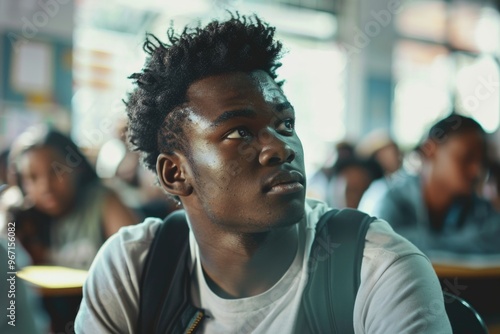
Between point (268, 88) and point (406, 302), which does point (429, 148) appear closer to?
point (268, 88)

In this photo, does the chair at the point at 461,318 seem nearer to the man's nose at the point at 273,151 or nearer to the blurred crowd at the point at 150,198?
the man's nose at the point at 273,151

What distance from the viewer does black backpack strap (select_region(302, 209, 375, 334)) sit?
112 centimetres

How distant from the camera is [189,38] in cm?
131

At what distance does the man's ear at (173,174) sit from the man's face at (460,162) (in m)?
1.81

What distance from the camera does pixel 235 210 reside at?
1188 mm

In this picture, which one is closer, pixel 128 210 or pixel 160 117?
pixel 160 117

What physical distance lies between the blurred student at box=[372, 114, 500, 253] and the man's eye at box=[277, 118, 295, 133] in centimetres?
145

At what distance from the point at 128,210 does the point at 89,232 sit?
276 millimetres

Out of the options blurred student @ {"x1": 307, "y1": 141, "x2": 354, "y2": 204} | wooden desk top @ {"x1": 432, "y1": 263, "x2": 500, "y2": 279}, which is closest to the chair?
wooden desk top @ {"x1": 432, "y1": 263, "x2": 500, "y2": 279}

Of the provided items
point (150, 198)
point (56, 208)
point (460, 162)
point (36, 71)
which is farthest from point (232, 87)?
point (36, 71)

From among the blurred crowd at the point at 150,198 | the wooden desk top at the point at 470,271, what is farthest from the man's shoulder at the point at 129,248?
the wooden desk top at the point at 470,271

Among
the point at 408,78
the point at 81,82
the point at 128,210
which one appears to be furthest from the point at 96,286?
the point at 408,78

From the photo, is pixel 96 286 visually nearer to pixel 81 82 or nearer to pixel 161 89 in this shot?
pixel 161 89

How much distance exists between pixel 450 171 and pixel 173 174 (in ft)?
6.07
